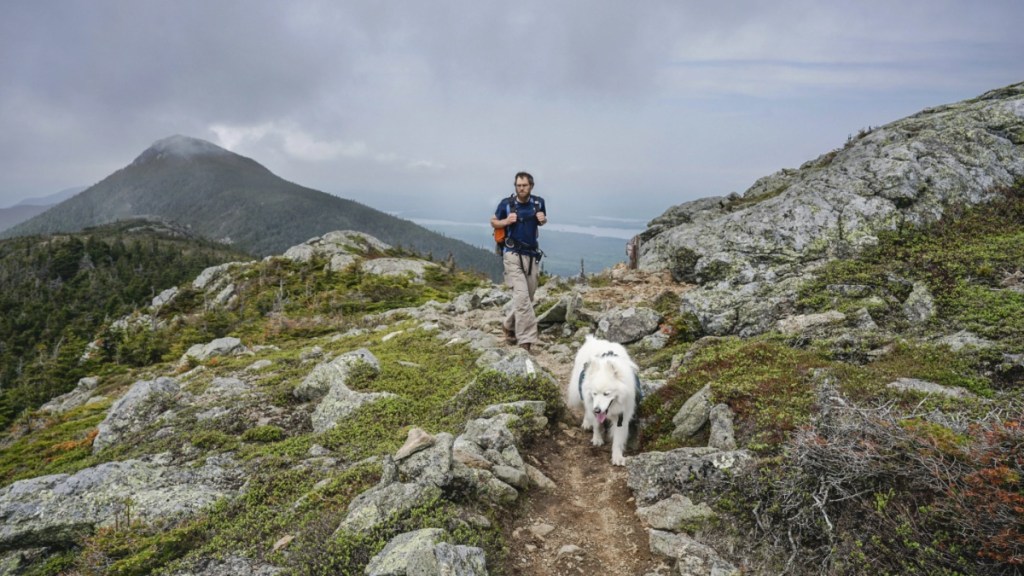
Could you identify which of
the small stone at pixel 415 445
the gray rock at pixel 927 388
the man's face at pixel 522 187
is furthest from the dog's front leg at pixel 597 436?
the man's face at pixel 522 187

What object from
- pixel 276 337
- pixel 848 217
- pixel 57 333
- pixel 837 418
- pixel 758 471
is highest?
pixel 848 217

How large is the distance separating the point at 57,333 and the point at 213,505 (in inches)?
4338

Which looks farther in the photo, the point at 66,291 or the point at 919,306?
the point at 66,291

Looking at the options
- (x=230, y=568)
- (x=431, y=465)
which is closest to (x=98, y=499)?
(x=230, y=568)

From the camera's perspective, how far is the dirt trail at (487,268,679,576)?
506cm

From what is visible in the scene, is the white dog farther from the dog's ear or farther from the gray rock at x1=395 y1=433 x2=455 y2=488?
the gray rock at x1=395 y1=433 x2=455 y2=488

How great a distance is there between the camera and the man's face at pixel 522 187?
37.2 feet

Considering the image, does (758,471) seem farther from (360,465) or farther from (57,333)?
(57,333)

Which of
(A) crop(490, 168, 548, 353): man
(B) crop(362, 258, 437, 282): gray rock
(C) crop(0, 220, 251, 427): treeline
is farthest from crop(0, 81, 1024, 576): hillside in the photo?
(B) crop(362, 258, 437, 282): gray rock

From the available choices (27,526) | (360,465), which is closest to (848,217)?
(360,465)

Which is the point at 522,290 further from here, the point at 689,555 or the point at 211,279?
the point at 211,279

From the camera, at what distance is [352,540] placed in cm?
487

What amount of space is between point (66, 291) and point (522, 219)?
15075 centimetres

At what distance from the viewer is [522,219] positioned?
11625 mm
